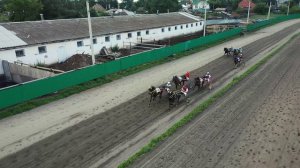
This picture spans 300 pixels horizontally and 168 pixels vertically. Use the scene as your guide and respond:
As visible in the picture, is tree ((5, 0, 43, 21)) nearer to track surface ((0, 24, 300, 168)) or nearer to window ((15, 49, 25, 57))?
window ((15, 49, 25, 57))

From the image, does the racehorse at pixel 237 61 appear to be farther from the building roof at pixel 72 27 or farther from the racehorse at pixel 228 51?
the building roof at pixel 72 27

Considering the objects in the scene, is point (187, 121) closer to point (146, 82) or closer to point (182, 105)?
point (182, 105)

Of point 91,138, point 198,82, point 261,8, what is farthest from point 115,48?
point 261,8

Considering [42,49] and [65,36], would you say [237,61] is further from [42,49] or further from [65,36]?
[42,49]

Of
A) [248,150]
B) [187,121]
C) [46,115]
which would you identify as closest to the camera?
[248,150]

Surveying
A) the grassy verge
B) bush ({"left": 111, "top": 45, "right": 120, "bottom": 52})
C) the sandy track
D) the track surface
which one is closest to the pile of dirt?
the grassy verge

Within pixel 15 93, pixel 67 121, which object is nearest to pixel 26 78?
pixel 15 93
